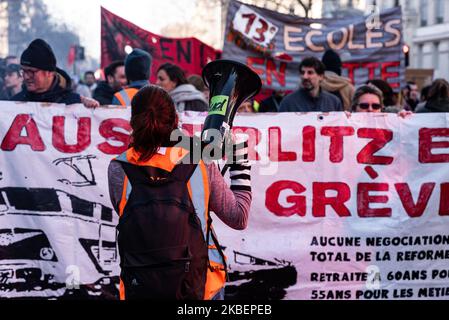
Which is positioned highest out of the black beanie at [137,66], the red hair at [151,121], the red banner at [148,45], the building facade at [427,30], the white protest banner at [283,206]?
the building facade at [427,30]

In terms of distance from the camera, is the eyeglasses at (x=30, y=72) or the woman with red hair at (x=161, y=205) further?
the eyeglasses at (x=30, y=72)

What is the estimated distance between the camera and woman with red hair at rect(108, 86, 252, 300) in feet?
11.4

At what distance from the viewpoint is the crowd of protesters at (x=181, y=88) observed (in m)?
6.49

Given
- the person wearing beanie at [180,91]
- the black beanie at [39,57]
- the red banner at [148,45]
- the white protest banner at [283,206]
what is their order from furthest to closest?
the red banner at [148,45]
the person wearing beanie at [180,91]
the black beanie at [39,57]
the white protest banner at [283,206]

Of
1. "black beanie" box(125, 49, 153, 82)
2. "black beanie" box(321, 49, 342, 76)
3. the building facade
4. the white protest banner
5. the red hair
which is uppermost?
the building facade

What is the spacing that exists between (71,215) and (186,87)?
1.74m

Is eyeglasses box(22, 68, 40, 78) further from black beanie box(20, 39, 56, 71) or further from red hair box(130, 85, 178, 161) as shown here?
red hair box(130, 85, 178, 161)

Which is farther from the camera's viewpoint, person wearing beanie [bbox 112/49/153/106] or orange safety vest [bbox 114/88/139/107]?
person wearing beanie [bbox 112/49/153/106]

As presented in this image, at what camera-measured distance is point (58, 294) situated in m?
5.87

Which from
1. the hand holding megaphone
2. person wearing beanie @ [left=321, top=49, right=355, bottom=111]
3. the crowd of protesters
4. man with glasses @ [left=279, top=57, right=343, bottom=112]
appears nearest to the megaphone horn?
the hand holding megaphone

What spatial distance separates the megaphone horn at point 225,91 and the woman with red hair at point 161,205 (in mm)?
155

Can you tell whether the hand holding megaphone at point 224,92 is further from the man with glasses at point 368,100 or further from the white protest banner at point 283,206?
the man with glasses at point 368,100

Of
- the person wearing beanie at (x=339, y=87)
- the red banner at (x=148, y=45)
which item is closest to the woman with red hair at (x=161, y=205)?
the person wearing beanie at (x=339, y=87)

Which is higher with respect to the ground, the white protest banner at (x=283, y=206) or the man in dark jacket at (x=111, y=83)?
the man in dark jacket at (x=111, y=83)
